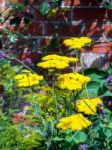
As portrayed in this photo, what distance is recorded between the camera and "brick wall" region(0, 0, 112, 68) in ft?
9.16

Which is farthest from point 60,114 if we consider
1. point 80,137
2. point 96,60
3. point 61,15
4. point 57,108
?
point 61,15

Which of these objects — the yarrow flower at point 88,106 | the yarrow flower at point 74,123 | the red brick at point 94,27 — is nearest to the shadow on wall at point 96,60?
the red brick at point 94,27

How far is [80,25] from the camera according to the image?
9.23ft

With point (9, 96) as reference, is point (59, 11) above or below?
above

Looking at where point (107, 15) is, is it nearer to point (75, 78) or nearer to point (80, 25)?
point (80, 25)

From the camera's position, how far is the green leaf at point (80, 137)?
83.8 inches

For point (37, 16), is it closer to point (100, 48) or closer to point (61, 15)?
point (61, 15)

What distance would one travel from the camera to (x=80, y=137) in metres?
2.14

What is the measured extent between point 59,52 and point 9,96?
38 cm

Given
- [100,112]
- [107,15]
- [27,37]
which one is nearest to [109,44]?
[107,15]

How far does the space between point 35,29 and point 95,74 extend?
417 millimetres

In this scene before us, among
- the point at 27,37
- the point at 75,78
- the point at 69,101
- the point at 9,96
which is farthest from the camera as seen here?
the point at 27,37

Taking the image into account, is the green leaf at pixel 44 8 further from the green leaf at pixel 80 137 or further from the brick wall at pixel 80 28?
the green leaf at pixel 80 137

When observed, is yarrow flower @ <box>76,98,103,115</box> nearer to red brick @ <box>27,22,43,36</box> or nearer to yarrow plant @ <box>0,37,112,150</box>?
yarrow plant @ <box>0,37,112,150</box>
